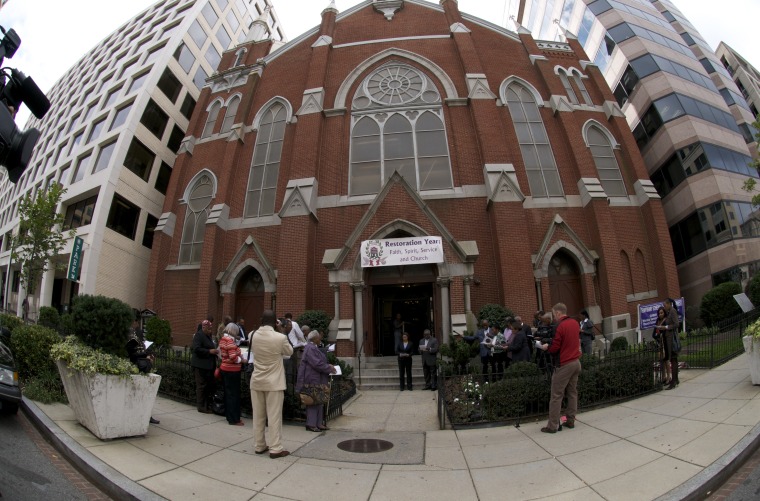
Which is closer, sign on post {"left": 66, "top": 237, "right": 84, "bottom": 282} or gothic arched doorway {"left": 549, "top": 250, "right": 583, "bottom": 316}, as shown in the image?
gothic arched doorway {"left": 549, "top": 250, "right": 583, "bottom": 316}

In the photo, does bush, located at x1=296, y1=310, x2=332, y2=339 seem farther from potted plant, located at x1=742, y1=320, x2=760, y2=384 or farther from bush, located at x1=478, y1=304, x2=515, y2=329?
potted plant, located at x1=742, y1=320, x2=760, y2=384

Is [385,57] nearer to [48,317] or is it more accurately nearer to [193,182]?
[193,182]

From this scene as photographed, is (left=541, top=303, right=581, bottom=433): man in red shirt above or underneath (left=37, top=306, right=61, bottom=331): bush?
underneath

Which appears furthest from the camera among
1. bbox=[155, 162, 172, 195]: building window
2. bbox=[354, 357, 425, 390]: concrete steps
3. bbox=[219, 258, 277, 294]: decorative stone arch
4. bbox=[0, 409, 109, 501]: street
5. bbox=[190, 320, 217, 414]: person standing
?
bbox=[155, 162, 172, 195]: building window

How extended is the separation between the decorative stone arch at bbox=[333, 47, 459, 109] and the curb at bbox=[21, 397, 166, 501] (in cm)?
1653


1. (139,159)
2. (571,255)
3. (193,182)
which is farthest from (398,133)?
(139,159)

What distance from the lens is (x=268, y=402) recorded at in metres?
5.74

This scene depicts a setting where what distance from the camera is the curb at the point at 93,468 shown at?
4.25m

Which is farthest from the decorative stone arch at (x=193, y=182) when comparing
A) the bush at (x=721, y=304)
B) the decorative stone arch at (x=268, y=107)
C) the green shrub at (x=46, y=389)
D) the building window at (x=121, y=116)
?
the bush at (x=721, y=304)

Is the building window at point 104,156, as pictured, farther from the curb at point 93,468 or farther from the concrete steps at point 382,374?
the curb at point 93,468

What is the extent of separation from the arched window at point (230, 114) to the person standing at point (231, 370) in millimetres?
16759

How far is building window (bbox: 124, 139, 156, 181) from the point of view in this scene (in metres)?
25.2

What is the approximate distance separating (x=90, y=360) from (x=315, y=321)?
869 centimetres

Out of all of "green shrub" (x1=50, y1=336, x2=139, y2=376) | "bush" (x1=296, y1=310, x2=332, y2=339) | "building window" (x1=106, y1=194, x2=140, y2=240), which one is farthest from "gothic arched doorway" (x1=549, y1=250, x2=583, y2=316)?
"building window" (x1=106, y1=194, x2=140, y2=240)
